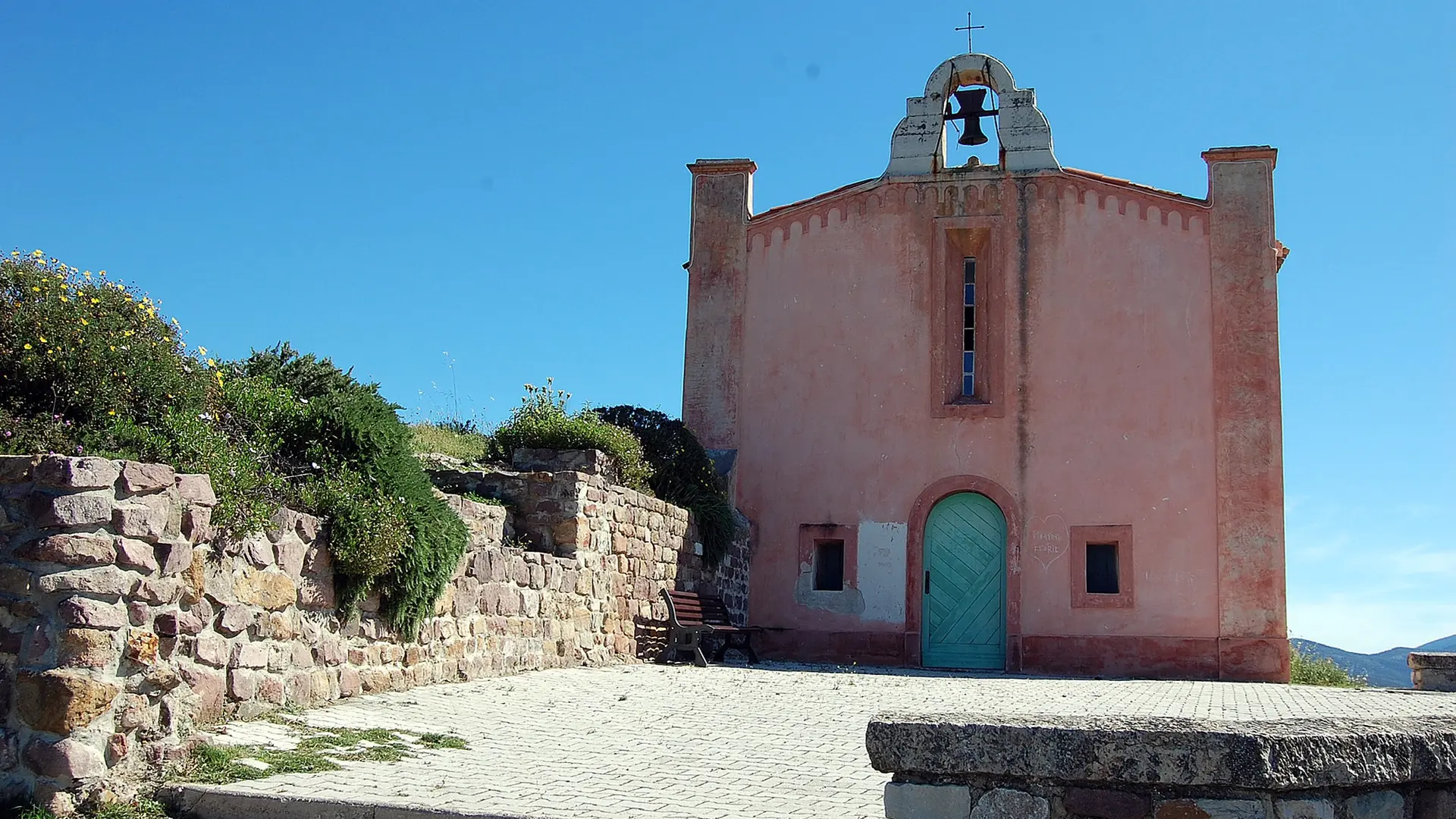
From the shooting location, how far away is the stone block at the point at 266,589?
712cm

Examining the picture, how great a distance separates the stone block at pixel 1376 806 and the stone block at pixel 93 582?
534cm

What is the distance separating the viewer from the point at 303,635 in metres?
7.77

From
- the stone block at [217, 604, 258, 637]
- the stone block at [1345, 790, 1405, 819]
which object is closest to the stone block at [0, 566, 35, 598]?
the stone block at [217, 604, 258, 637]

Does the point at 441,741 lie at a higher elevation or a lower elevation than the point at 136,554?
lower

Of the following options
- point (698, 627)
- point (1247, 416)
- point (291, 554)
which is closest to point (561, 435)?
point (698, 627)

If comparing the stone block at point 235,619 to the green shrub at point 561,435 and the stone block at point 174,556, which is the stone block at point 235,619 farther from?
the green shrub at point 561,435

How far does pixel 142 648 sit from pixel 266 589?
138 cm

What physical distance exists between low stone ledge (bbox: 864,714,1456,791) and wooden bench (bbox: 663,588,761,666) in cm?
1002

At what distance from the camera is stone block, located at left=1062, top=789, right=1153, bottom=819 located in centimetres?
400

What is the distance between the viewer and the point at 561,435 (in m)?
13.6

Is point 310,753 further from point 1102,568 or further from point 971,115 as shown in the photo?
point 971,115

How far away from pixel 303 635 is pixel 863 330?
11.7 metres

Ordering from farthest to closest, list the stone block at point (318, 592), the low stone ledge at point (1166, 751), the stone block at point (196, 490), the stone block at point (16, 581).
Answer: the stone block at point (318, 592), the stone block at point (196, 490), the stone block at point (16, 581), the low stone ledge at point (1166, 751)

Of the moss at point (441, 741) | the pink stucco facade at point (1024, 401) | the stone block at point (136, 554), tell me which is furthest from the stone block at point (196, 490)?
the pink stucco facade at point (1024, 401)
